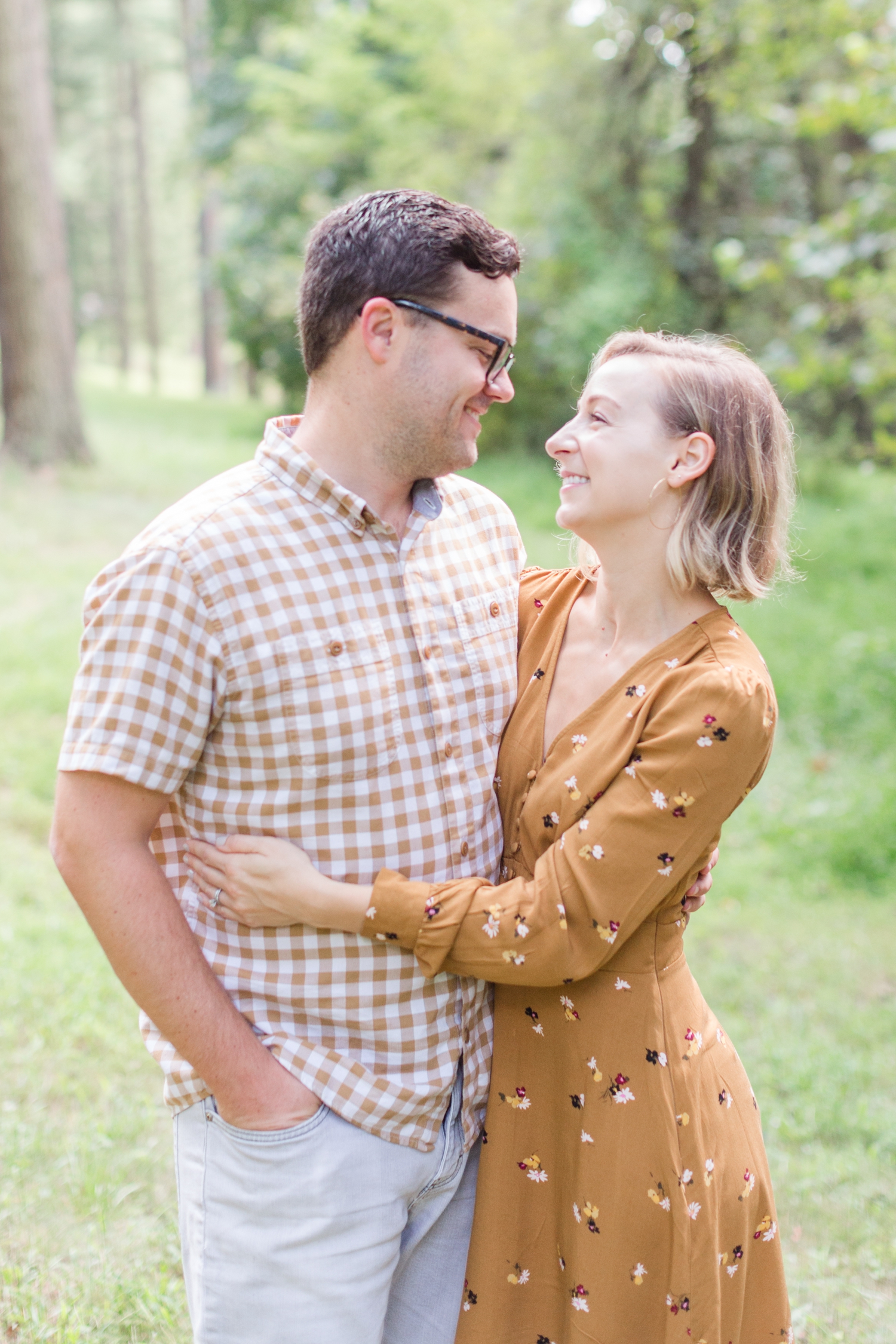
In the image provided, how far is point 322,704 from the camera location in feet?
6.12

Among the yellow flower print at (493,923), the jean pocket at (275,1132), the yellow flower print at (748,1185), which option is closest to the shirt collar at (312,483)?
the yellow flower print at (493,923)

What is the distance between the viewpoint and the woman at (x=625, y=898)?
74.4 inches

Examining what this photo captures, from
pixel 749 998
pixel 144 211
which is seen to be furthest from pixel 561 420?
pixel 144 211

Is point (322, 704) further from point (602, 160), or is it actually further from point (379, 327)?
point (602, 160)

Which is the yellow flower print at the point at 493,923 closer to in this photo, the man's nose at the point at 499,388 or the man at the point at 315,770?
the man at the point at 315,770

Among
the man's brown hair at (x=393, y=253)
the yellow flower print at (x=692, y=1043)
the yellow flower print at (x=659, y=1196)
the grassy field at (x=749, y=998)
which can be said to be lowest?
the grassy field at (x=749, y=998)

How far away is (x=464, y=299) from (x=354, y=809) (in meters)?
0.87

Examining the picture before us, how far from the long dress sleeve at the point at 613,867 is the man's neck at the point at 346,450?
62cm

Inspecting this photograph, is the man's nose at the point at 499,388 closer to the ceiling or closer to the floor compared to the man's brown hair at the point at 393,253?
closer to the floor

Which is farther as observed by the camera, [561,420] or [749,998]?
[561,420]

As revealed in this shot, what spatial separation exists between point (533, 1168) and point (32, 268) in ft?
33.5

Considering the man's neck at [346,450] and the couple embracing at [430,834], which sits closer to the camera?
the couple embracing at [430,834]

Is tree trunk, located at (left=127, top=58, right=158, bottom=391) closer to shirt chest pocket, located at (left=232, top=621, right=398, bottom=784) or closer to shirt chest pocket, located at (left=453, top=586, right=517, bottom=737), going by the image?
shirt chest pocket, located at (left=453, top=586, right=517, bottom=737)

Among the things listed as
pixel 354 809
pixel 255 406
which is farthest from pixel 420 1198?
pixel 255 406
